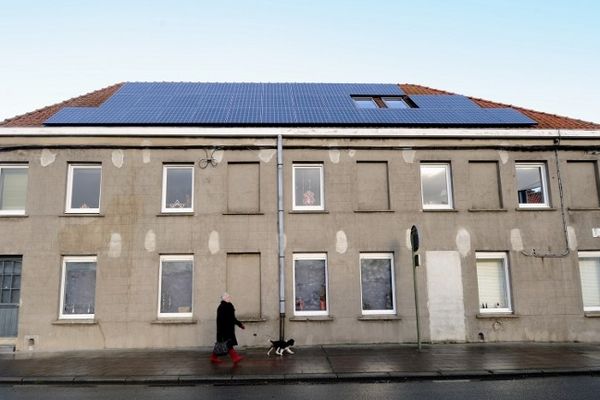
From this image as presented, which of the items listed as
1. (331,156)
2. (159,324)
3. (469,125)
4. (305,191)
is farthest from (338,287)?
(469,125)

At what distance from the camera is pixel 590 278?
14594 mm

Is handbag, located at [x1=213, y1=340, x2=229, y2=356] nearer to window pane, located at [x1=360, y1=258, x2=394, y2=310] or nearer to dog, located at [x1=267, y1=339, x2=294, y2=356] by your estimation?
dog, located at [x1=267, y1=339, x2=294, y2=356]

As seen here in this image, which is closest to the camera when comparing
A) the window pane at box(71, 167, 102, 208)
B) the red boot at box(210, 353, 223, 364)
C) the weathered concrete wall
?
the red boot at box(210, 353, 223, 364)

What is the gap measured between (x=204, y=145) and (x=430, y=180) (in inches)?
281

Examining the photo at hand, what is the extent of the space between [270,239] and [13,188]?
793 centimetres

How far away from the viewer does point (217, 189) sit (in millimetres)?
14258

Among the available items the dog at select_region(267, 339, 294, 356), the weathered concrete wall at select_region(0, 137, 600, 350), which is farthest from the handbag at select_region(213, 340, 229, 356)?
the weathered concrete wall at select_region(0, 137, 600, 350)

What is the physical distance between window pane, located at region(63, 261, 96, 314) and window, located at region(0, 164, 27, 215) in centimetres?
243

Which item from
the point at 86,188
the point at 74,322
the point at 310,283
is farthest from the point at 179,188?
the point at 310,283

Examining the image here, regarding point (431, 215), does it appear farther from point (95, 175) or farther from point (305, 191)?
point (95, 175)

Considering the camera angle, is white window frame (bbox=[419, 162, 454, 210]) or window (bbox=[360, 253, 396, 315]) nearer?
window (bbox=[360, 253, 396, 315])

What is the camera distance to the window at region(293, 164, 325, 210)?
47.9 feet

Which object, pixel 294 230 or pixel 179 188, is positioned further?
pixel 179 188

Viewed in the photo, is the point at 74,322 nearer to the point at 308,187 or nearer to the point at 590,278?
the point at 308,187
